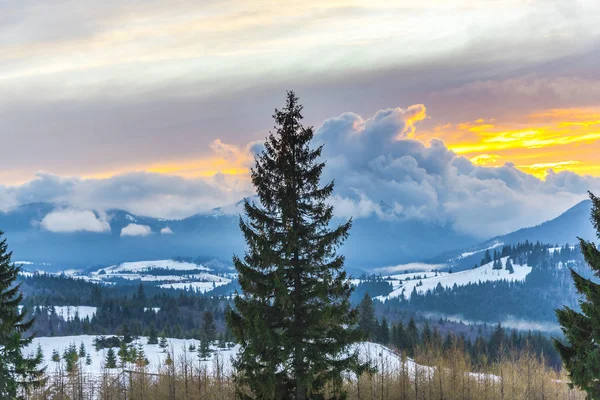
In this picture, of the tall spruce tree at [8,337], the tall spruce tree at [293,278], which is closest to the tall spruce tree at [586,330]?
the tall spruce tree at [293,278]

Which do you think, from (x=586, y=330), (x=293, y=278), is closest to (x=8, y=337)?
(x=293, y=278)

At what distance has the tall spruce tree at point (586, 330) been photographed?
26.2m

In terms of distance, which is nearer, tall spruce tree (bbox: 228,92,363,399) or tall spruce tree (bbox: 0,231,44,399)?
tall spruce tree (bbox: 228,92,363,399)

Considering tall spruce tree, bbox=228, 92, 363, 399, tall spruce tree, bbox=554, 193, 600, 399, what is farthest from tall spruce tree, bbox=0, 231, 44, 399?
tall spruce tree, bbox=554, 193, 600, 399

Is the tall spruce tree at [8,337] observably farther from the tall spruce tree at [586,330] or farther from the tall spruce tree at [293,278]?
the tall spruce tree at [586,330]

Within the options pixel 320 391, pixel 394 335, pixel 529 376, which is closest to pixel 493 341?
pixel 394 335

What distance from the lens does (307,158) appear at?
29.9 m

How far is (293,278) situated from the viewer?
29516 mm

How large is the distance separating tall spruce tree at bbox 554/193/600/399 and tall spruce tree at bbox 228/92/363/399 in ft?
32.5

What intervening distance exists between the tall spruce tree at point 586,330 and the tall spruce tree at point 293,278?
390 inches

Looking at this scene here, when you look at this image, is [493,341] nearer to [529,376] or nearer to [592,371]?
[529,376]

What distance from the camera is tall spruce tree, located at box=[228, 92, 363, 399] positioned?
2859 cm

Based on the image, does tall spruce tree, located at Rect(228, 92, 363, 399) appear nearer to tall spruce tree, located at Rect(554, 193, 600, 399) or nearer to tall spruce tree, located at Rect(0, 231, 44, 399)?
tall spruce tree, located at Rect(554, 193, 600, 399)

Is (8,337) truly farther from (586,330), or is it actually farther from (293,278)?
(586,330)
